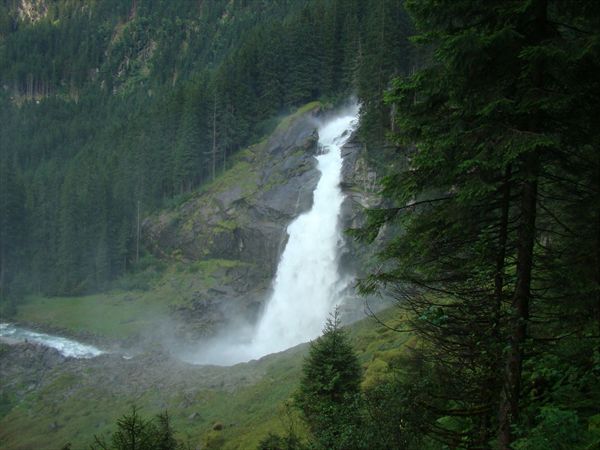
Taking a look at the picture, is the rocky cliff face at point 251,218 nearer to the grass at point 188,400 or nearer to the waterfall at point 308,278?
the waterfall at point 308,278

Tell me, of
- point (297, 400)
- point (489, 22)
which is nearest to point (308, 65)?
point (297, 400)

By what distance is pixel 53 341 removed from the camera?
4494 centimetres

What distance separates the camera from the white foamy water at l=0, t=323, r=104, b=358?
135ft

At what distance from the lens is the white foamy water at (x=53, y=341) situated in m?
41.1

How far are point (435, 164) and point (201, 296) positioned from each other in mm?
44381

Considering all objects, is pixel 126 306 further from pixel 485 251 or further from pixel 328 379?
pixel 485 251

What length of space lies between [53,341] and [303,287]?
25.6m

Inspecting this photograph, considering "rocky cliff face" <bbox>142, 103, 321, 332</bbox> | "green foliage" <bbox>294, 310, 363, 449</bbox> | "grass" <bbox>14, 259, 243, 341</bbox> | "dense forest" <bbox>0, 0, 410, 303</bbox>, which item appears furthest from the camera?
"dense forest" <bbox>0, 0, 410, 303</bbox>

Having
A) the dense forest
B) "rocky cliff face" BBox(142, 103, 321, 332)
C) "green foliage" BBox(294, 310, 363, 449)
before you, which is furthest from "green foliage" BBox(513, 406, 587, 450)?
"rocky cliff face" BBox(142, 103, 321, 332)

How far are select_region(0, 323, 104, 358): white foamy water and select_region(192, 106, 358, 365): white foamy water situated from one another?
10.2 meters

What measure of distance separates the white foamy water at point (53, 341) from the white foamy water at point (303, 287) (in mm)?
10206

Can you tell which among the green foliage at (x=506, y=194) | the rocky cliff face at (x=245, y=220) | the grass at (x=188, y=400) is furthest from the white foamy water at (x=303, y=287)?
the green foliage at (x=506, y=194)

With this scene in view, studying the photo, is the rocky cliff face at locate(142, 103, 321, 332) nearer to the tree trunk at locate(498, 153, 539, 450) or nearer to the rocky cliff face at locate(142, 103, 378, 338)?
the rocky cliff face at locate(142, 103, 378, 338)

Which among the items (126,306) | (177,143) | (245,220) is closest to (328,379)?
(245,220)
